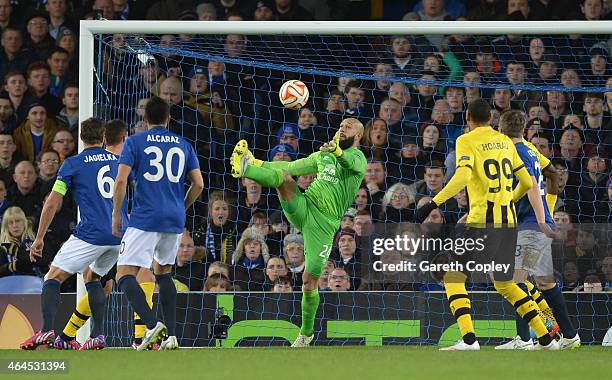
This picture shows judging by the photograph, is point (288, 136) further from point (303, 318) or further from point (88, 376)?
point (88, 376)

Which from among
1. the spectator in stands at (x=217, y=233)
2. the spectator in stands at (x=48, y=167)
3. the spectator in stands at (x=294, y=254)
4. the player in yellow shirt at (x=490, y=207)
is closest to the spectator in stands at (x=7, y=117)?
the spectator in stands at (x=48, y=167)

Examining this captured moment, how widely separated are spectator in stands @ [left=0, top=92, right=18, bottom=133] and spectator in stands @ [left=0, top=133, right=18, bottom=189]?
276 millimetres

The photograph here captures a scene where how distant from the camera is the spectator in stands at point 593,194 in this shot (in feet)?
Answer: 41.8

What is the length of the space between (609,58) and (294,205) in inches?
212

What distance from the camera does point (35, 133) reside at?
13531 mm

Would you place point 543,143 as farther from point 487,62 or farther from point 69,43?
point 69,43

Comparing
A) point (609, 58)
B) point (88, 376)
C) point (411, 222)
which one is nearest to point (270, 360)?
point (88, 376)

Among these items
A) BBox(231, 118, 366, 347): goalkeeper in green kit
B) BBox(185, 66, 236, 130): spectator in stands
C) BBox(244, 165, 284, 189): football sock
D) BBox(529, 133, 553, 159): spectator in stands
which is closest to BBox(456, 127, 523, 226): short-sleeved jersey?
BBox(231, 118, 366, 347): goalkeeper in green kit

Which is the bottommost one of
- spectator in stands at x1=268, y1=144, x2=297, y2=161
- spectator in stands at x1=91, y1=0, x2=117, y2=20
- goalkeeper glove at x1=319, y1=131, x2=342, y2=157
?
goalkeeper glove at x1=319, y1=131, x2=342, y2=157

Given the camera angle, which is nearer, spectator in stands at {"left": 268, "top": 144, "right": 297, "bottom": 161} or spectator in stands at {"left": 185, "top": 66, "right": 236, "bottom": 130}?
spectator in stands at {"left": 268, "top": 144, "right": 297, "bottom": 161}

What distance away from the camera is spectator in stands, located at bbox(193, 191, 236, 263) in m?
12.5

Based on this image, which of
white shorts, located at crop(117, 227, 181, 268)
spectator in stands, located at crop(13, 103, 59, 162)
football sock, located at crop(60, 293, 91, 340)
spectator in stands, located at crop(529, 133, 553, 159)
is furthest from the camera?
spectator in stands, located at crop(13, 103, 59, 162)

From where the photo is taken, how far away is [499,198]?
9.28 metres

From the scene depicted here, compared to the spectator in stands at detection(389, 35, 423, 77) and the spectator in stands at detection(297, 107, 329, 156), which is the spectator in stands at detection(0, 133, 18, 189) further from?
the spectator in stands at detection(389, 35, 423, 77)
